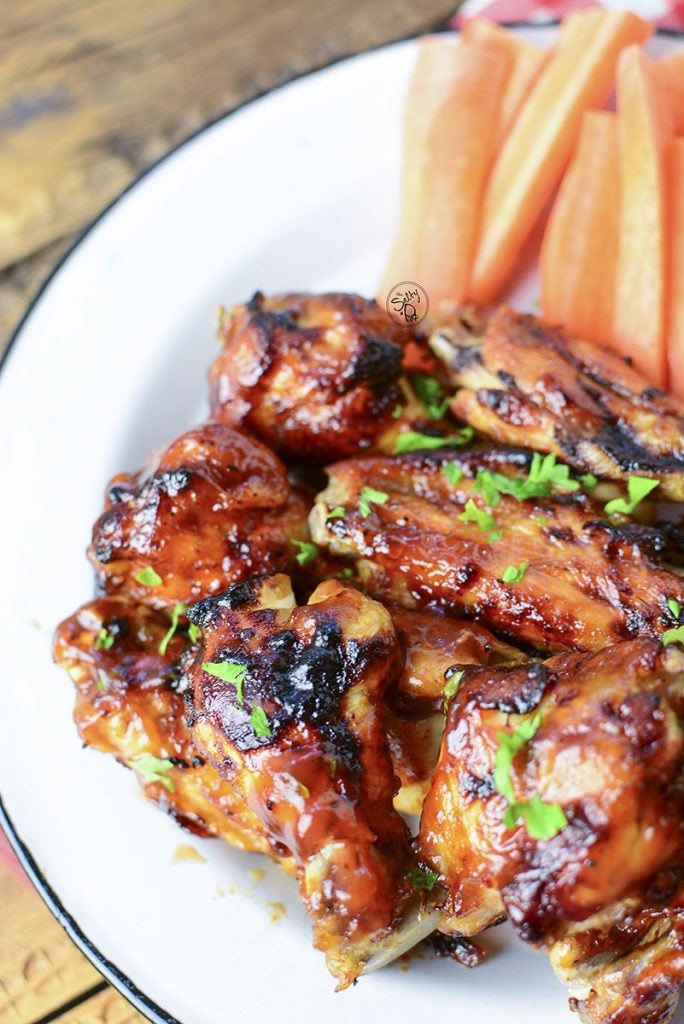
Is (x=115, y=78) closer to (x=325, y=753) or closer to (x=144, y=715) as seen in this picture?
(x=144, y=715)

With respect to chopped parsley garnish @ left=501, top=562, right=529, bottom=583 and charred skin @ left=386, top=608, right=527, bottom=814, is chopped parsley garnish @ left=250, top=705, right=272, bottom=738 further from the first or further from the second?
chopped parsley garnish @ left=501, top=562, right=529, bottom=583

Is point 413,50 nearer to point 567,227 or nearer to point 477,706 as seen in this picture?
point 567,227

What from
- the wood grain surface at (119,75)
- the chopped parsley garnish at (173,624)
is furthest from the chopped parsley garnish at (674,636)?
the wood grain surface at (119,75)

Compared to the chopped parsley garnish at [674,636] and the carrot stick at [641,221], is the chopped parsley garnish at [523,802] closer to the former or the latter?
the chopped parsley garnish at [674,636]

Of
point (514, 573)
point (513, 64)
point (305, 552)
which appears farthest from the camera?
point (513, 64)

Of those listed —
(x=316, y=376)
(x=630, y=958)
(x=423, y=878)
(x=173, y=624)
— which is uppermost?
(x=316, y=376)

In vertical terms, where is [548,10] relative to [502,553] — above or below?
above

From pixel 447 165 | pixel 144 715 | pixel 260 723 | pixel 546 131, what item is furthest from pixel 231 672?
pixel 546 131
